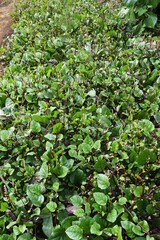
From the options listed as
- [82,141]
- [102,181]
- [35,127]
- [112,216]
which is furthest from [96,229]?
[35,127]

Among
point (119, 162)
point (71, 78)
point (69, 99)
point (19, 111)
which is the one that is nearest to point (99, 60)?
point (71, 78)

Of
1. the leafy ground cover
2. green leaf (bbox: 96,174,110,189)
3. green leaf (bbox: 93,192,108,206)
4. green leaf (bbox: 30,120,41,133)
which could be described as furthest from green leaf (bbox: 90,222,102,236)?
green leaf (bbox: 30,120,41,133)

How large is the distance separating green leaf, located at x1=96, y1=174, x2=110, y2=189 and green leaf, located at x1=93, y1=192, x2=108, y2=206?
0.05 metres

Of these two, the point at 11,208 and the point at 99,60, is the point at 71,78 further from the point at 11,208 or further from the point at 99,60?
the point at 11,208

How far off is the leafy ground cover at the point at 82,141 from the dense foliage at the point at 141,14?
29 cm

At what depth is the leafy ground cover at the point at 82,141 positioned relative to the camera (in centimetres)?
191

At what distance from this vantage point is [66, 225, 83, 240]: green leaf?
1794 mm

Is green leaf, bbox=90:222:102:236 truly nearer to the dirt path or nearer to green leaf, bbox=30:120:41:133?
green leaf, bbox=30:120:41:133

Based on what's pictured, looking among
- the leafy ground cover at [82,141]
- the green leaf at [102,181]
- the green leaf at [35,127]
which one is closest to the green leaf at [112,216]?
the leafy ground cover at [82,141]

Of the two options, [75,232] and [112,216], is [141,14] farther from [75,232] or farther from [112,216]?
[75,232]

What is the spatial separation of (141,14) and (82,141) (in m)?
2.28

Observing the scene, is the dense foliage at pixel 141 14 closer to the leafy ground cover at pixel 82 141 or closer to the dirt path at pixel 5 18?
the leafy ground cover at pixel 82 141

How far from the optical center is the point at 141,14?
3.94 m

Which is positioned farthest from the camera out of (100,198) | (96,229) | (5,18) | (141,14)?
(5,18)
